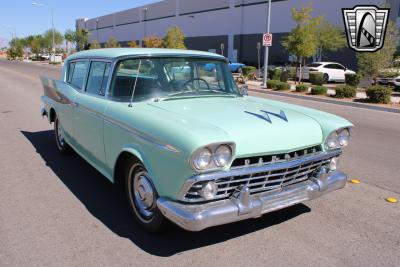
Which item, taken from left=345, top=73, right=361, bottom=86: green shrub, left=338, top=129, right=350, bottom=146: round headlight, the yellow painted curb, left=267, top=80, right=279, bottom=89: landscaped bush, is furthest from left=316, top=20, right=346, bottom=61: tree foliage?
left=338, top=129, right=350, bottom=146: round headlight

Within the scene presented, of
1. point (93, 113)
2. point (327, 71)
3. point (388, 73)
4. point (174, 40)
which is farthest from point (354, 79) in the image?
point (174, 40)

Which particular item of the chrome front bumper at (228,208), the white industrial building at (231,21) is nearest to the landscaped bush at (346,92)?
the chrome front bumper at (228,208)

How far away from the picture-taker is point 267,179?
336cm

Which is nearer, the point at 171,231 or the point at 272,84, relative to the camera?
the point at 171,231

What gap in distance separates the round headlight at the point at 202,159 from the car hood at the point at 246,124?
93 millimetres

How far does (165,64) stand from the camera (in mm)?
4277

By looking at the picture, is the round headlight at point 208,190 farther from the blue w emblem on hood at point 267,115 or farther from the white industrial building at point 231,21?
the white industrial building at point 231,21

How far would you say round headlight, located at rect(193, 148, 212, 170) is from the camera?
297 centimetres

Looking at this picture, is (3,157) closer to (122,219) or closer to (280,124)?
(122,219)

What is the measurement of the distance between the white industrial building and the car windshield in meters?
29.0

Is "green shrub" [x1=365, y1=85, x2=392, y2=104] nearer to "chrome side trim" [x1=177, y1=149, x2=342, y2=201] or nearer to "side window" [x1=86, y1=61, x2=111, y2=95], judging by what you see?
"chrome side trim" [x1=177, y1=149, x2=342, y2=201]

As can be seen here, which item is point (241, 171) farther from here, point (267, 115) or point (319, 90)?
point (319, 90)

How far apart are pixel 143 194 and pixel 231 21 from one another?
4462 cm

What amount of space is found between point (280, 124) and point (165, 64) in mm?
1454
